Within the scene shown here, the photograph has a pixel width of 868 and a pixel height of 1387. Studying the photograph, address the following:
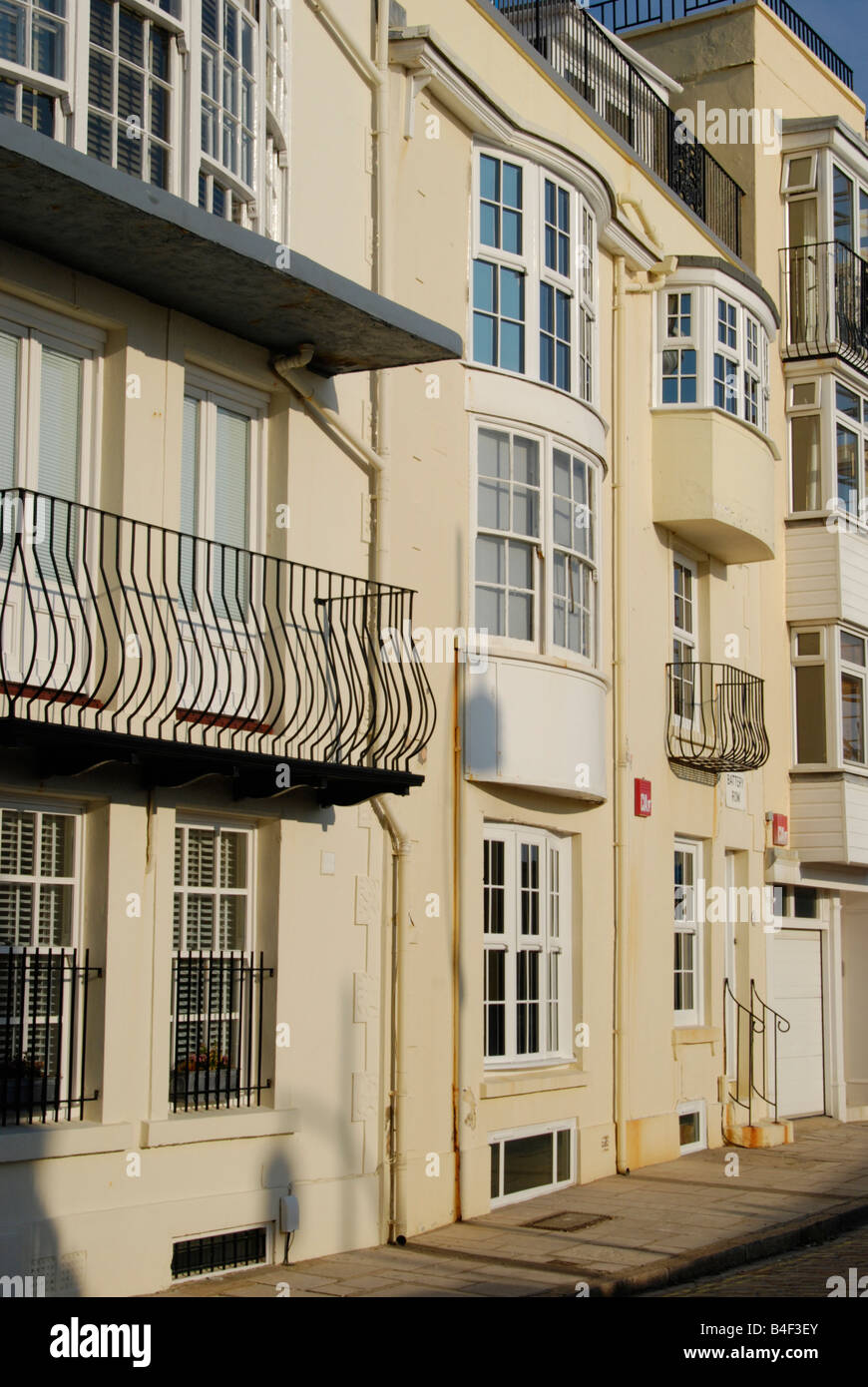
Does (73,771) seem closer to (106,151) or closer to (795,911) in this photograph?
(106,151)

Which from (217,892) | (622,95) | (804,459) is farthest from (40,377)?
(804,459)

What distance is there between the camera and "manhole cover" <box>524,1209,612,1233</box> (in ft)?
42.1

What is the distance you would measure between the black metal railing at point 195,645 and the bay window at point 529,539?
58.0 inches

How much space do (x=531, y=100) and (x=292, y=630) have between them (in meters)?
6.58

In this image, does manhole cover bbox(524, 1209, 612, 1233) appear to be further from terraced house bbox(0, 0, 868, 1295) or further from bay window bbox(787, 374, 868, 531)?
bay window bbox(787, 374, 868, 531)

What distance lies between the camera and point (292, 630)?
1194 cm

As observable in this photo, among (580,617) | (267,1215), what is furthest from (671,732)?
(267,1215)

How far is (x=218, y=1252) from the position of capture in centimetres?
1078

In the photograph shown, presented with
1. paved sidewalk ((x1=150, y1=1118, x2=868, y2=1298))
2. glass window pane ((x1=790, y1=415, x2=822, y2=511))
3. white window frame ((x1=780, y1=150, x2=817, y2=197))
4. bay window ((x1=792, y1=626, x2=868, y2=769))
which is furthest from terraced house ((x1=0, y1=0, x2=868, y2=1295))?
white window frame ((x1=780, y1=150, x2=817, y2=197))

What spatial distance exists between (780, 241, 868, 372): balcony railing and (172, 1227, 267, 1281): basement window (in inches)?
561

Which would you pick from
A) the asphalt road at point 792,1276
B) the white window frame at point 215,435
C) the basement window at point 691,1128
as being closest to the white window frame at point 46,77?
the white window frame at point 215,435

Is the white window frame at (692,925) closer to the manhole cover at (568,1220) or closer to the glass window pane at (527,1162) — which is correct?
the glass window pane at (527,1162)

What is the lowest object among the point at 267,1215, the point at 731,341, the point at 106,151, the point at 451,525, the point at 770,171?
the point at 267,1215

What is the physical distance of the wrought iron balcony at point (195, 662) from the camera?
9.83 m
